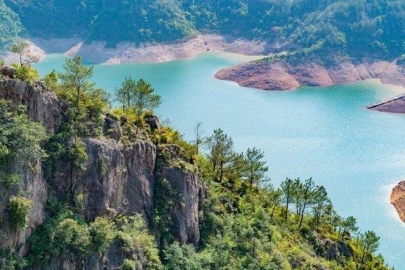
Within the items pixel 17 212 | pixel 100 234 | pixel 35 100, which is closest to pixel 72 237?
pixel 100 234

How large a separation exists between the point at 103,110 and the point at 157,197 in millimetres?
6572

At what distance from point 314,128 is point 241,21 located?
298ft

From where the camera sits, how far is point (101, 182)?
31.7m

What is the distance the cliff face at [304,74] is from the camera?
440 feet

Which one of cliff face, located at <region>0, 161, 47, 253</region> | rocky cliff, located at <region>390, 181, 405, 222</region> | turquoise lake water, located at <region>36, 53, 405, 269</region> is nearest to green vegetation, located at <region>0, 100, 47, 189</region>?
cliff face, located at <region>0, 161, 47, 253</region>

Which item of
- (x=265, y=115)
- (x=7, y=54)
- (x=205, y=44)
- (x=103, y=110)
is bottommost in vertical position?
(x=103, y=110)

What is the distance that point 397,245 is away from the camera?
61469 mm

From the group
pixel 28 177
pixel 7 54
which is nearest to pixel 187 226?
pixel 28 177

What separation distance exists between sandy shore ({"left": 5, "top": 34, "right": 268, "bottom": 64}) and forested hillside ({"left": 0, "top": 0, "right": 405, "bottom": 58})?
360cm

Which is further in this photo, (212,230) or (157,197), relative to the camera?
(212,230)

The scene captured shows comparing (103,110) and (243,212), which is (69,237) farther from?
(243,212)

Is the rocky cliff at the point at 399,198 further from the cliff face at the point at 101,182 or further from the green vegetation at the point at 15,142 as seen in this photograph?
the green vegetation at the point at 15,142

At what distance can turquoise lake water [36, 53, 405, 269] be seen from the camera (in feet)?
233

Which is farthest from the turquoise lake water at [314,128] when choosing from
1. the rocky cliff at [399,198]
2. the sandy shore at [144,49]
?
the sandy shore at [144,49]
